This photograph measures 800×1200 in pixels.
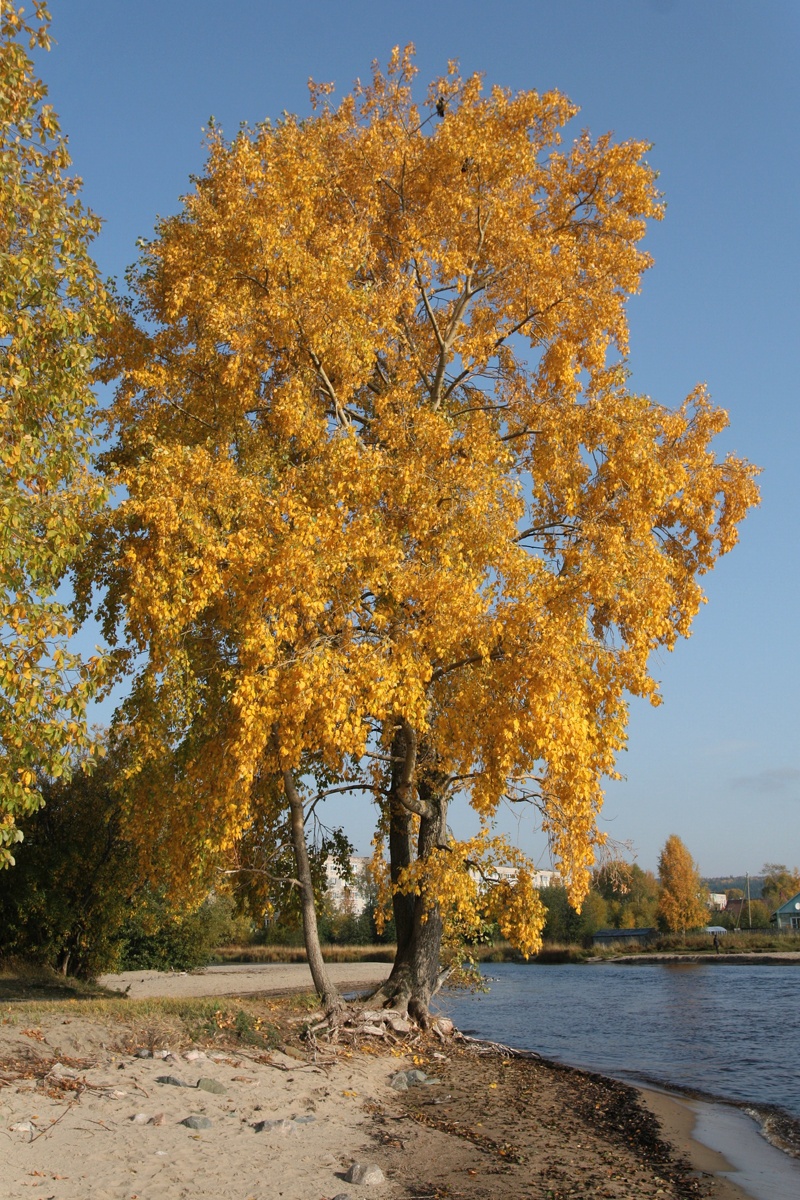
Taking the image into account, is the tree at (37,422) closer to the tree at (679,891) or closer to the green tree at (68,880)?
the green tree at (68,880)

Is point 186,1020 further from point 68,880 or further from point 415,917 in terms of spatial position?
point 68,880

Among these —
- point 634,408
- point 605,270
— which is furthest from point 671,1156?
point 605,270

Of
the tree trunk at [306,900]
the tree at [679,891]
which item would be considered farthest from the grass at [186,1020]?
the tree at [679,891]

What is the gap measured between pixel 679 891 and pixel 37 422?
68.3 m

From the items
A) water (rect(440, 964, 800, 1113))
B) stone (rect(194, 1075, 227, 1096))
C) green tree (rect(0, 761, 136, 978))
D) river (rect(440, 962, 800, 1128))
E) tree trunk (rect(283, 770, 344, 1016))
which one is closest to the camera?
stone (rect(194, 1075, 227, 1096))

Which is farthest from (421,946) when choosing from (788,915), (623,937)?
(788,915)

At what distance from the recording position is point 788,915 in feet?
260

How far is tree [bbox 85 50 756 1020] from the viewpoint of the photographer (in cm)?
1099

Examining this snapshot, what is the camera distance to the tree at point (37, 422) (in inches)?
302

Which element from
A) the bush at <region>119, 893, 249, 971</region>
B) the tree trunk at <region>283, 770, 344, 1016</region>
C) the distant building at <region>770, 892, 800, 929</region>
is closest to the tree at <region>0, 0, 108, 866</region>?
the tree trunk at <region>283, 770, 344, 1016</region>

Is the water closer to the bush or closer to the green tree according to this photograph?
the green tree

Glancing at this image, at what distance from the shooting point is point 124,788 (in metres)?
12.0

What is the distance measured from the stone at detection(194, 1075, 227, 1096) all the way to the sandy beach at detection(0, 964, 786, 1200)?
0.02 meters

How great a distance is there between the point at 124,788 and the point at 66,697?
4.68 meters
